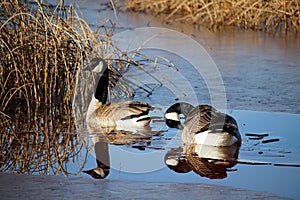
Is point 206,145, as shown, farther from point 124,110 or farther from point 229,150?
point 124,110

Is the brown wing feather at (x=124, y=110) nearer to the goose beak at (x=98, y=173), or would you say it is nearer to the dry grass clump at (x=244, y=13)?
the goose beak at (x=98, y=173)

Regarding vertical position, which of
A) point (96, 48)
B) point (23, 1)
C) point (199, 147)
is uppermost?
point (23, 1)

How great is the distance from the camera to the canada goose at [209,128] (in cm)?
677

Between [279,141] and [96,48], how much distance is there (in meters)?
2.85

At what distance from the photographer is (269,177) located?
5.86 metres

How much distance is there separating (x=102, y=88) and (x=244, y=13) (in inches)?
202

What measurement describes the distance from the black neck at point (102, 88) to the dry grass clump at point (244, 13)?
15.4 feet

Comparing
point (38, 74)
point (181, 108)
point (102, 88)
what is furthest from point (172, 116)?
point (38, 74)

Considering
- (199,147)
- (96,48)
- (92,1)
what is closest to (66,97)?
(96,48)

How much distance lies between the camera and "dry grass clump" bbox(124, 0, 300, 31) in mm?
12469

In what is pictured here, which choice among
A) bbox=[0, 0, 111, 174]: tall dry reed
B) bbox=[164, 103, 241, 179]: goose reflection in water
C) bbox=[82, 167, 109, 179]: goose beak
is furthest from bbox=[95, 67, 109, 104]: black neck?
bbox=[82, 167, 109, 179]: goose beak

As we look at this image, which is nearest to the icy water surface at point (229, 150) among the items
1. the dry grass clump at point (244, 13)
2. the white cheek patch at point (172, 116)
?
the white cheek patch at point (172, 116)

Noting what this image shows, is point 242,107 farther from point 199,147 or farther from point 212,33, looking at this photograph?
point 212,33

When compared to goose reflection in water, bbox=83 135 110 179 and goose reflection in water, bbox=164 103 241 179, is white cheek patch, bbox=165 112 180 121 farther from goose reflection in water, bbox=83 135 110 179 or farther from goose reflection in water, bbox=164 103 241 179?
goose reflection in water, bbox=83 135 110 179
